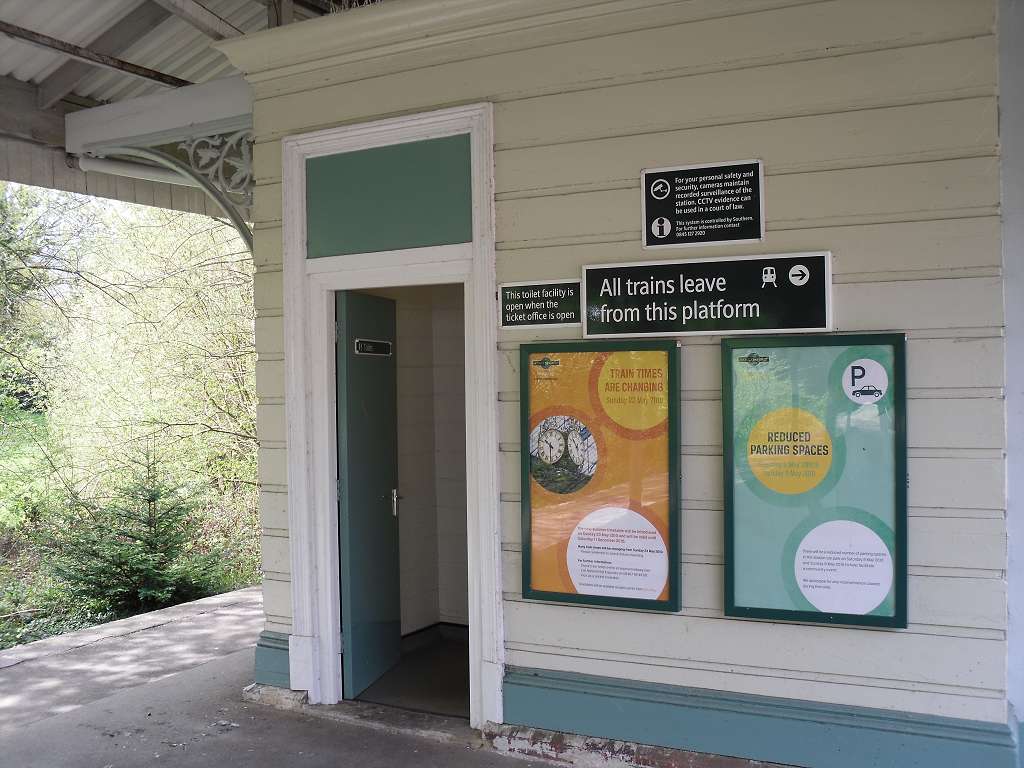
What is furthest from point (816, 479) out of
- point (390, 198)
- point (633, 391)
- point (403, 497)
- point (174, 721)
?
point (174, 721)

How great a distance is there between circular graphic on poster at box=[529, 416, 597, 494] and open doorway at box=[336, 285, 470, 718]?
1.28 m

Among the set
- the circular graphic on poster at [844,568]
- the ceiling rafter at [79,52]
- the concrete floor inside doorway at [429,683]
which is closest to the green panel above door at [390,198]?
the ceiling rafter at [79,52]

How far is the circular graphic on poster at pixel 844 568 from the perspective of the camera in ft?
10.7

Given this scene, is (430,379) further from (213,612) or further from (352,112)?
(213,612)

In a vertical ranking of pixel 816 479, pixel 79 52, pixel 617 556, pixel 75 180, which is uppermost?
pixel 79 52

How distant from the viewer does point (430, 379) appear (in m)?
5.71

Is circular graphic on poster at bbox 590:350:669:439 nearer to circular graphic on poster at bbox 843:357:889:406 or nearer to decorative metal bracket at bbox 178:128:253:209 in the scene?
circular graphic on poster at bbox 843:357:889:406

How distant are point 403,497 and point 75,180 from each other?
3598 millimetres

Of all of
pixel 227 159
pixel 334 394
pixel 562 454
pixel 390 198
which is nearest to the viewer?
pixel 562 454

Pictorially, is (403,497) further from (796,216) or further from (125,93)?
(125,93)

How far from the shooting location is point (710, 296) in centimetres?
352

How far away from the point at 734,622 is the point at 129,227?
13.1 meters

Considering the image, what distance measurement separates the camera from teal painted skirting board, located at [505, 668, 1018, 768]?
3.17m

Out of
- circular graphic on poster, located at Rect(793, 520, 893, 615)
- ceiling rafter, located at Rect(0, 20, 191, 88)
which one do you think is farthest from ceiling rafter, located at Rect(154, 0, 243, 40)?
circular graphic on poster, located at Rect(793, 520, 893, 615)
